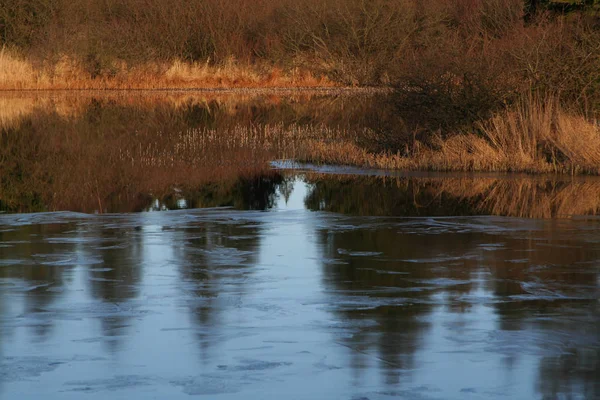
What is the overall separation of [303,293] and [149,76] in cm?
3803

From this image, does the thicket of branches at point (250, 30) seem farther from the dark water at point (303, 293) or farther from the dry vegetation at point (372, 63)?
the dark water at point (303, 293)

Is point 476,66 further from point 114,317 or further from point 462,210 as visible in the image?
point 114,317

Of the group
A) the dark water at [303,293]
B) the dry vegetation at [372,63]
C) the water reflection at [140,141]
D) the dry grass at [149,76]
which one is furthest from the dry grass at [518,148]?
the dry grass at [149,76]

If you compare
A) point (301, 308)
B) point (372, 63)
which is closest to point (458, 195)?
point (301, 308)

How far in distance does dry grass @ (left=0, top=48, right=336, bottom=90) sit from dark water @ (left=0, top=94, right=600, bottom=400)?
28.2 metres

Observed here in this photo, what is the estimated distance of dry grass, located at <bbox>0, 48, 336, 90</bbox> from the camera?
4275 centimetres

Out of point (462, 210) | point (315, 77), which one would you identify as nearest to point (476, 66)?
point (462, 210)

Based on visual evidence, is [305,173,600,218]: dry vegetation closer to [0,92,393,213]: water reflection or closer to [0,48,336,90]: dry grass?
[0,92,393,213]: water reflection

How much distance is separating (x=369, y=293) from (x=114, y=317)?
205 cm

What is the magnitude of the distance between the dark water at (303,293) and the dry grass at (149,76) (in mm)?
28236

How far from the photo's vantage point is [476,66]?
749 inches

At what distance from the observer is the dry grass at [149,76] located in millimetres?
42750

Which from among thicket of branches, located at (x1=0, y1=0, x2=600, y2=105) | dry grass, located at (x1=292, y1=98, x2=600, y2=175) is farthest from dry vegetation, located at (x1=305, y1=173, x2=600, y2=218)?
thicket of branches, located at (x1=0, y1=0, x2=600, y2=105)

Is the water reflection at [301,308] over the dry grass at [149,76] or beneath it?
beneath
